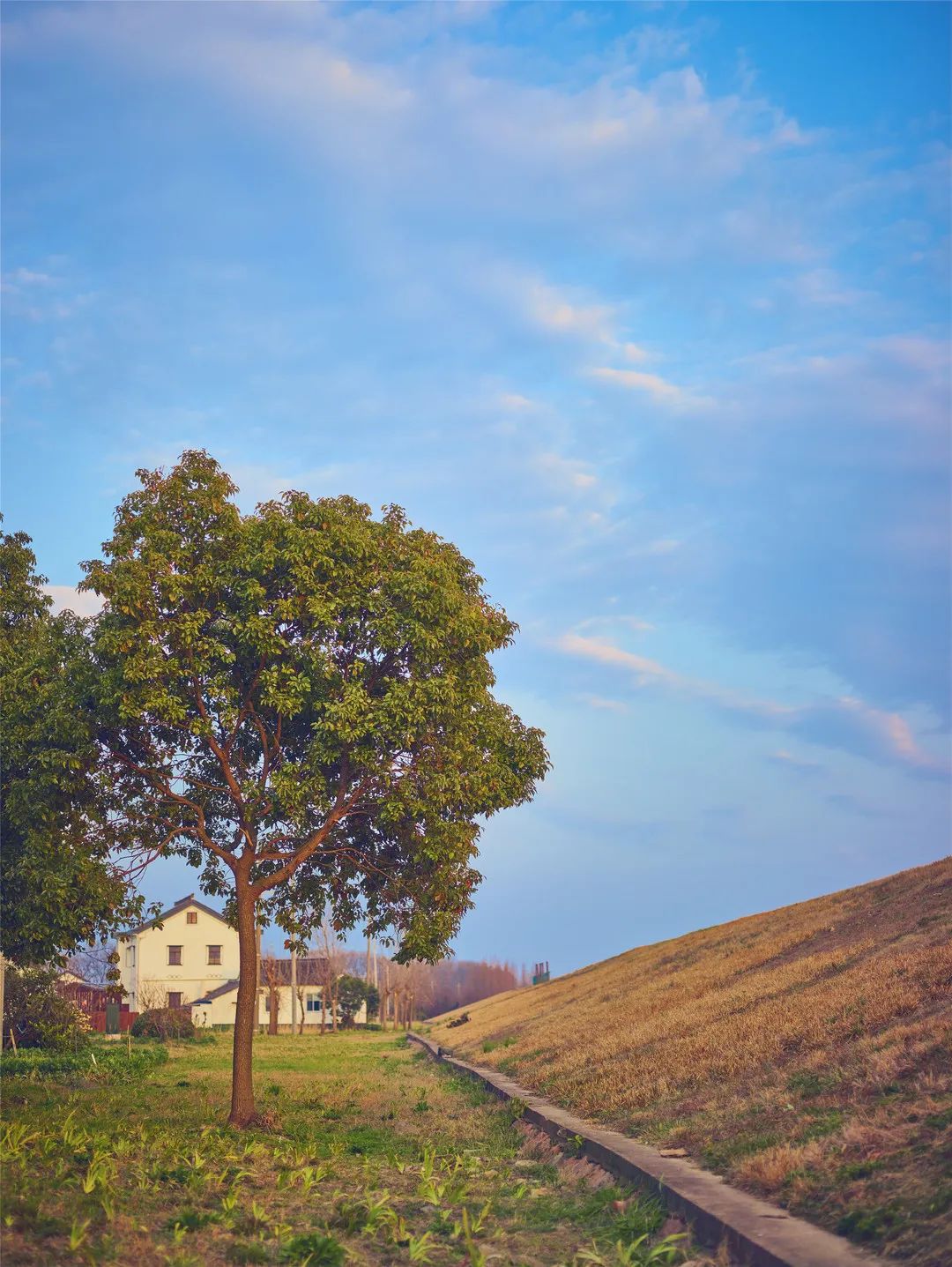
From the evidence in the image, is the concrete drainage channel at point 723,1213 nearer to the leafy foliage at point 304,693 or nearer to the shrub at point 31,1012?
the leafy foliage at point 304,693

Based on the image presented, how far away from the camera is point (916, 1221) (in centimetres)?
711

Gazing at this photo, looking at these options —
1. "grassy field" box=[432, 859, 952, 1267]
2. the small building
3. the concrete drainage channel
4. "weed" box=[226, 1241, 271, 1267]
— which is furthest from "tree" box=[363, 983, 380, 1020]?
"weed" box=[226, 1241, 271, 1267]

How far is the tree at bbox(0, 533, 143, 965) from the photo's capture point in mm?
15617

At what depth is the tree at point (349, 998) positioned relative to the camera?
85.6m

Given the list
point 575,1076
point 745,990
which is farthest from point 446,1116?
point 745,990

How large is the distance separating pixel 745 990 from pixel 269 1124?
1007 centimetres

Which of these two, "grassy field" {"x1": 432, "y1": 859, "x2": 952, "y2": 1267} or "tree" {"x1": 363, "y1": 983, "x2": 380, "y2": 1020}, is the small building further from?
"grassy field" {"x1": 432, "y1": 859, "x2": 952, "y2": 1267}

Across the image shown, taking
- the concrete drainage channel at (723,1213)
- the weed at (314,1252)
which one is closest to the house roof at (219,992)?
the concrete drainage channel at (723,1213)

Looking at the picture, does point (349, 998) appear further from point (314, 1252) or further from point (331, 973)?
A: point (314, 1252)

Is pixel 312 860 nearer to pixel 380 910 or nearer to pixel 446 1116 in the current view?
pixel 380 910

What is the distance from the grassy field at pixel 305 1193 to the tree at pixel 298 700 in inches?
111

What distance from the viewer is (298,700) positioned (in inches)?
623

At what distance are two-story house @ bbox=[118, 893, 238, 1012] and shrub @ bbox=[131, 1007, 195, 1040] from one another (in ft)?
89.0

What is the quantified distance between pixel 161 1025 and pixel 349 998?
39.4 meters
